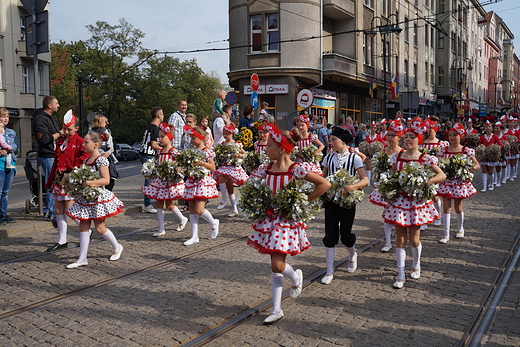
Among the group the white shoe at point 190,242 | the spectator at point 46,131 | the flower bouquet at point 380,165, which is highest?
the spectator at point 46,131

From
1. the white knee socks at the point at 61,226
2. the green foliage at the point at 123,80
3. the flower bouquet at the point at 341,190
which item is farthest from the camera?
the green foliage at the point at 123,80

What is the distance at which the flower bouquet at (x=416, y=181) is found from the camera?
19.7ft

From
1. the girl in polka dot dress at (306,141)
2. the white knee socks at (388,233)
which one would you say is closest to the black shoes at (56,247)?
the girl in polka dot dress at (306,141)

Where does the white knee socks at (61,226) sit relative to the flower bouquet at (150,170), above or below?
below

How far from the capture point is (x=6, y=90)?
110 ft

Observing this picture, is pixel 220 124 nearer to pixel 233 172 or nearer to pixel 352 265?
pixel 233 172

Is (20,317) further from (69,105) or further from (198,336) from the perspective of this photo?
(69,105)

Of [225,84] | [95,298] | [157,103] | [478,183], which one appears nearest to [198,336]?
[95,298]

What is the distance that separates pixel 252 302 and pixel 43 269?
3.13 metres

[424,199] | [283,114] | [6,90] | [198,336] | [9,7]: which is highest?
[9,7]

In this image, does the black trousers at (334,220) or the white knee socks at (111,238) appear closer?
the black trousers at (334,220)

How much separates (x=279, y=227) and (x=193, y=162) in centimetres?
356

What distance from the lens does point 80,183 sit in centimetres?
669

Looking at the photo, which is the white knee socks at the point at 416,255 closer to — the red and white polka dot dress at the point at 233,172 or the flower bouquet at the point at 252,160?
the red and white polka dot dress at the point at 233,172
